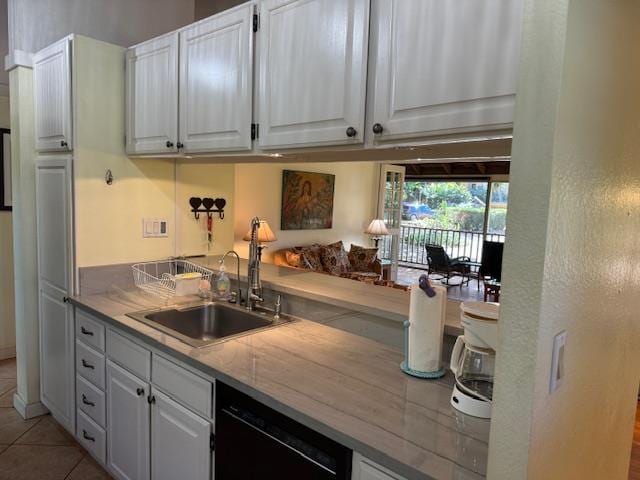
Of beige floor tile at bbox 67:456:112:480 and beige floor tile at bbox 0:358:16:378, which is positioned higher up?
beige floor tile at bbox 0:358:16:378

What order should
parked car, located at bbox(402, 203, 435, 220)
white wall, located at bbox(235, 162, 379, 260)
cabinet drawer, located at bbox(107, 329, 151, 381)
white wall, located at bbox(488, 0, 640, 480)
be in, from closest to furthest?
white wall, located at bbox(488, 0, 640, 480)
cabinet drawer, located at bbox(107, 329, 151, 381)
white wall, located at bbox(235, 162, 379, 260)
parked car, located at bbox(402, 203, 435, 220)

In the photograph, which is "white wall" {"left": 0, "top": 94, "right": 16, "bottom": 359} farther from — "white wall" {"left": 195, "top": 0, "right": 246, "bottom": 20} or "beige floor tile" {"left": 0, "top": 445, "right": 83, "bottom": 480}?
"white wall" {"left": 195, "top": 0, "right": 246, "bottom": 20}

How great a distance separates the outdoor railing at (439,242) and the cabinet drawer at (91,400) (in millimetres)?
8692

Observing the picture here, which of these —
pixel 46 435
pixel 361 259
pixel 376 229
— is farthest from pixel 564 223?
pixel 376 229

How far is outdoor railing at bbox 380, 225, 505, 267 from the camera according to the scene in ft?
33.0

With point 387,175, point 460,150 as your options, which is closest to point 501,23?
point 460,150

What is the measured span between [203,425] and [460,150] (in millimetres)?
1318

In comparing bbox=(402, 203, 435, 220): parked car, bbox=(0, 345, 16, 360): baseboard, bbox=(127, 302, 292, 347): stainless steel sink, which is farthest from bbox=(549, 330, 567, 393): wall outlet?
bbox=(402, 203, 435, 220): parked car

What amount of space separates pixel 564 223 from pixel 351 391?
83cm

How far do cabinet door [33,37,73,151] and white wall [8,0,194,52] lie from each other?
0.16 metres

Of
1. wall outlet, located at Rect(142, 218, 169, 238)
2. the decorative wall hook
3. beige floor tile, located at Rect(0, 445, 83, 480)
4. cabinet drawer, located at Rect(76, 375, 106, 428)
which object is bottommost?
beige floor tile, located at Rect(0, 445, 83, 480)

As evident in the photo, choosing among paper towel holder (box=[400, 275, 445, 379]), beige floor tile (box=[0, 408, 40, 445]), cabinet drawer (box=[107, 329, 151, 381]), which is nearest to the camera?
paper towel holder (box=[400, 275, 445, 379])

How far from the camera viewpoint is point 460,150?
1.54 meters

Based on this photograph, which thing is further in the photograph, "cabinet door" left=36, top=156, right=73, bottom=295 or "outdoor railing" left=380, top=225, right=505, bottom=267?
"outdoor railing" left=380, top=225, right=505, bottom=267
